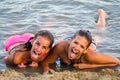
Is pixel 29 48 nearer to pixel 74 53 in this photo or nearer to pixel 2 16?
pixel 74 53

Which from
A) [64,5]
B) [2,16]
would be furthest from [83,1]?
[2,16]

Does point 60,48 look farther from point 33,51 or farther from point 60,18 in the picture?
point 60,18

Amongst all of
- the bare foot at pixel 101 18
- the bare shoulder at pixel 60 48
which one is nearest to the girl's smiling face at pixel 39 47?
the bare shoulder at pixel 60 48

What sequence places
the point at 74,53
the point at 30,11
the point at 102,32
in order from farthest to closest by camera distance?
the point at 30,11 < the point at 102,32 < the point at 74,53

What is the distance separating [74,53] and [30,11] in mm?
3829

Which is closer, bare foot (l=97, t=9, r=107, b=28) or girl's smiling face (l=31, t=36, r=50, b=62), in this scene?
girl's smiling face (l=31, t=36, r=50, b=62)

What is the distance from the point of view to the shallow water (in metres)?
7.04

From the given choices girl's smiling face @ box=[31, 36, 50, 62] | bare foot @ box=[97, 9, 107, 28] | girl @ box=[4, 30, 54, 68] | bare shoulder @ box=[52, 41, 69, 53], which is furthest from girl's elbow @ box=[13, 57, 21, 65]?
bare foot @ box=[97, 9, 107, 28]

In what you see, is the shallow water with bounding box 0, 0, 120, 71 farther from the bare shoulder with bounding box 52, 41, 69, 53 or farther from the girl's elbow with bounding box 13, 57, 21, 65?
the bare shoulder with bounding box 52, 41, 69, 53

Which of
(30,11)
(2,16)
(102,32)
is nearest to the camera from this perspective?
(102,32)

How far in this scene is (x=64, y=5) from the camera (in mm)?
9328

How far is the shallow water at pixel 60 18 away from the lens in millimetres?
7043

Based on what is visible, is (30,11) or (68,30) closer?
(68,30)

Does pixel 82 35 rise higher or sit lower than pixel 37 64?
higher
